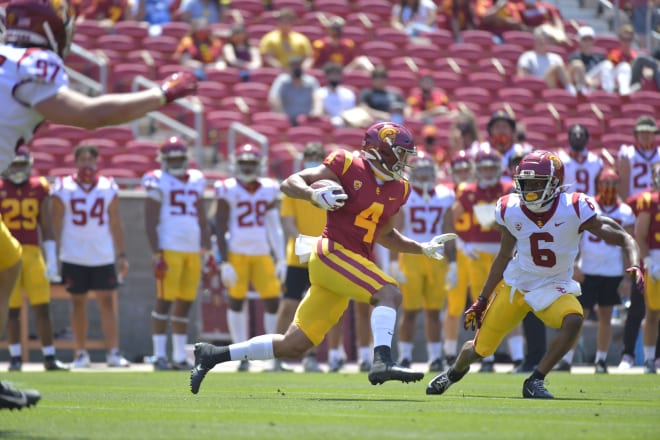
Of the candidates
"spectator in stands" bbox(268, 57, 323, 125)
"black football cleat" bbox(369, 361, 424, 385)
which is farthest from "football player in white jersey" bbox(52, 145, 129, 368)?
"black football cleat" bbox(369, 361, 424, 385)

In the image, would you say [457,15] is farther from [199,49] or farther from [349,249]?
[349,249]

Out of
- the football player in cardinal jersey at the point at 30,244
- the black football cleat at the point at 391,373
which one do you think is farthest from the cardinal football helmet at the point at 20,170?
the black football cleat at the point at 391,373

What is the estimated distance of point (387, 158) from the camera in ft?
27.0

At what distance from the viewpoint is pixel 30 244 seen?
498 inches

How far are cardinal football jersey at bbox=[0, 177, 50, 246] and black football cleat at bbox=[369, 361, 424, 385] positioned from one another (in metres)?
5.93

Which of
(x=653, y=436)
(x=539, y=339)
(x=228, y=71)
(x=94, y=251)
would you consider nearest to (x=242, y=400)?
(x=653, y=436)

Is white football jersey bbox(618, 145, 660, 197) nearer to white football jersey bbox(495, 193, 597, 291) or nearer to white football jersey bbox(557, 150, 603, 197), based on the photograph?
white football jersey bbox(557, 150, 603, 197)

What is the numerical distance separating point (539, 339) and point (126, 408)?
5491mm

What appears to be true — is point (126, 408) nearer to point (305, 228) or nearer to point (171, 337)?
point (305, 228)

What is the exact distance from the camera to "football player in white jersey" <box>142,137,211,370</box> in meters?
13.0

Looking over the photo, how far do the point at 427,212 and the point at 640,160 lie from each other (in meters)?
2.27

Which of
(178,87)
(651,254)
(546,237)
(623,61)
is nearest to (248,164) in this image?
(651,254)

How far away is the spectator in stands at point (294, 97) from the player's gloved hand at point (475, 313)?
9.02 m

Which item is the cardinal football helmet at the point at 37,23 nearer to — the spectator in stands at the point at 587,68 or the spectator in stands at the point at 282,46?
the spectator in stands at the point at 282,46
